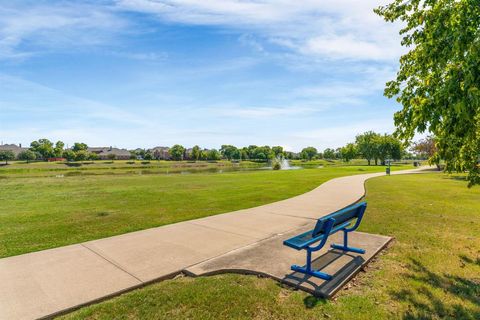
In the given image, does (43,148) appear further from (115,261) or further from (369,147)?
(115,261)

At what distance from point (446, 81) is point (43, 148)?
13008cm

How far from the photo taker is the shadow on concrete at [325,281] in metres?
4.00

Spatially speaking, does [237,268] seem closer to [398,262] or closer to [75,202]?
[398,262]

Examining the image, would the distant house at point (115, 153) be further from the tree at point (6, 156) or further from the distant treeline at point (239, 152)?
the tree at point (6, 156)

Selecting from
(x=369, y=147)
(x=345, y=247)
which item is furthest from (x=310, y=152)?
(x=345, y=247)

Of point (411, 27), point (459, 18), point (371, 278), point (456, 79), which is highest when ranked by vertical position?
point (411, 27)

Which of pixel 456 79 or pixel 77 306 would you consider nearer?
pixel 456 79

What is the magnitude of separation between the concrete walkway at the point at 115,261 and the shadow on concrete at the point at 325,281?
5.35 ft

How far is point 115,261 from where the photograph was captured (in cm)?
510

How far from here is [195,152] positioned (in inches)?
5315

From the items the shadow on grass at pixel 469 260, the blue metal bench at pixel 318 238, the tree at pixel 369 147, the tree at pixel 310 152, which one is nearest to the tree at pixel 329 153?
the tree at pixel 310 152

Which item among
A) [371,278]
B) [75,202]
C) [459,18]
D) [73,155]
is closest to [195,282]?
[371,278]

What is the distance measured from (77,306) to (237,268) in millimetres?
2399

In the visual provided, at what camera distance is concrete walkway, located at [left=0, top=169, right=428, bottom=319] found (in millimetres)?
3797
